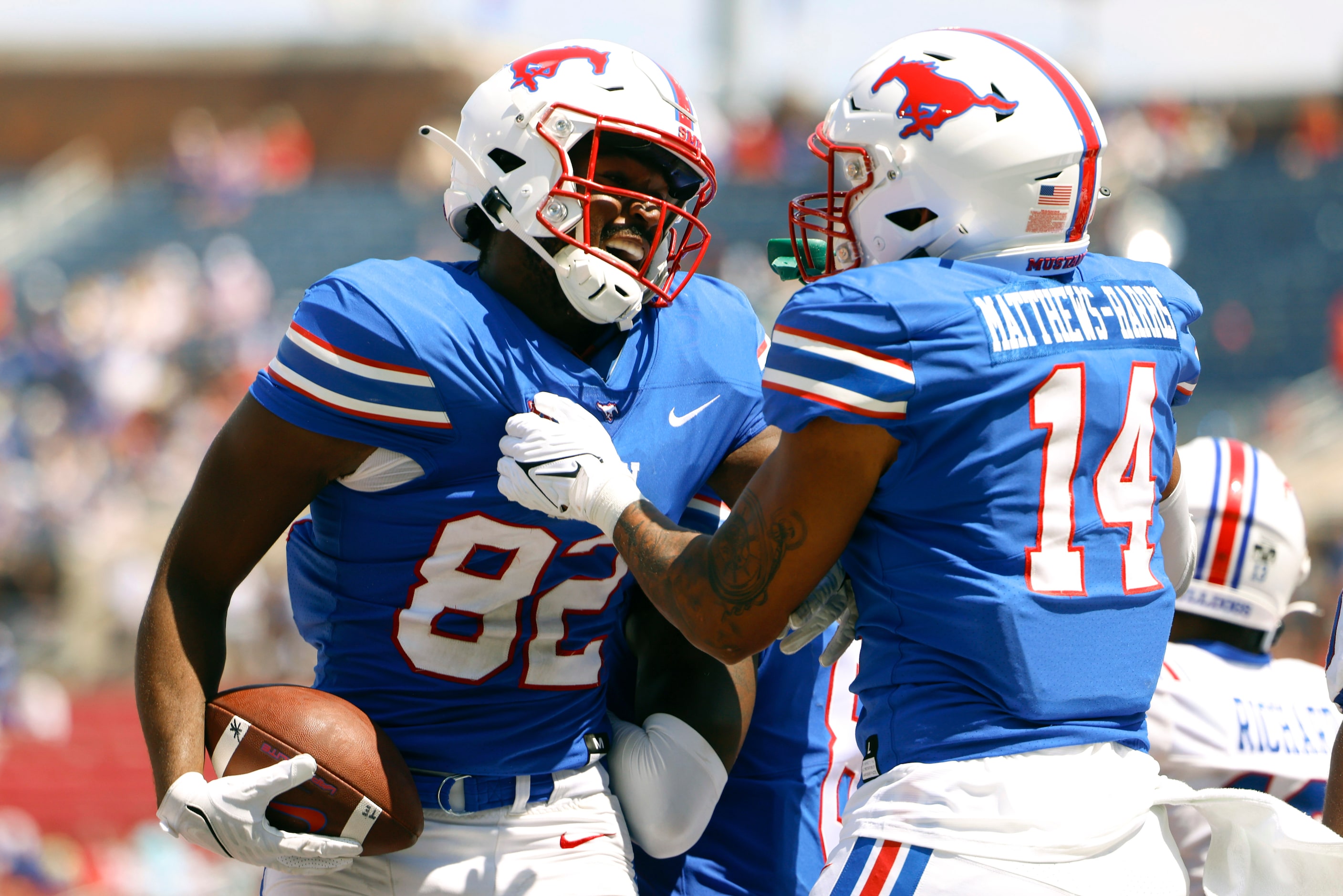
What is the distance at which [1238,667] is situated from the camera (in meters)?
3.11

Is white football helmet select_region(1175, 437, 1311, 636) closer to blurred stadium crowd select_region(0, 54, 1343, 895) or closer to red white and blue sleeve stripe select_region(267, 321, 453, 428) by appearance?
red white and blue sleeve stripe select_region(267, 321, 453, 428)

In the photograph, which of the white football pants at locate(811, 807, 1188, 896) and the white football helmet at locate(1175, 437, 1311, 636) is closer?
the white football pants at locate(811, 807, 1188, 896)

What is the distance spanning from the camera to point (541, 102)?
7.89ft

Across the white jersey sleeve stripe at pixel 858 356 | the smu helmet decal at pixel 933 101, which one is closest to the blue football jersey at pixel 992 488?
the white jersey sleeve stripe at pixel 858 356

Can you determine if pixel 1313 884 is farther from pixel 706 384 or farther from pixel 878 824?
pixel 706 384

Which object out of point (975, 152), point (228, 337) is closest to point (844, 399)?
point (975, 152)

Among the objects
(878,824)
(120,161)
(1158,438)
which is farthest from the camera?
(120,161)

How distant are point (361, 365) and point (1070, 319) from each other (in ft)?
3.35

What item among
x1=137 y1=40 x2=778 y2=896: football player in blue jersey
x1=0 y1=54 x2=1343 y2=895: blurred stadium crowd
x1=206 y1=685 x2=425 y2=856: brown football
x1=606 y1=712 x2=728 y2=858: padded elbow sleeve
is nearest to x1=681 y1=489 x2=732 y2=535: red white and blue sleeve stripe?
x1=137 y1=40 x2=778 y2=896: football player in blue jersey

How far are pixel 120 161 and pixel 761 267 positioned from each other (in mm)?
14318

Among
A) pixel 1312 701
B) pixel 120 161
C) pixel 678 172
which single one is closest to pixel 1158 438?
pixel 678 172

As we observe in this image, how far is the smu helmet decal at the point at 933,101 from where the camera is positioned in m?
2.08

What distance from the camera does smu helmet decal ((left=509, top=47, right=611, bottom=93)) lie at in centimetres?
244

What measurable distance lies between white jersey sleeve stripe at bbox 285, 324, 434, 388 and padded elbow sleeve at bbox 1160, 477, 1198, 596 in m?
1.30
